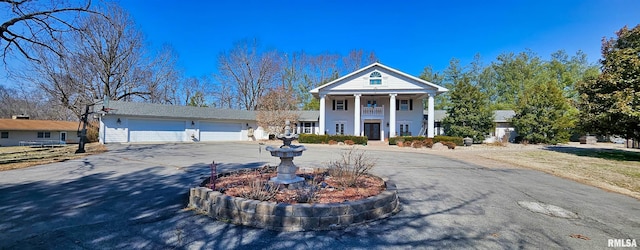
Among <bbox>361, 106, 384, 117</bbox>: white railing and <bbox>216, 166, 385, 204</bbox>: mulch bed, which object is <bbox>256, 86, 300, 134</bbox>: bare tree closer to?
<bbox>361, 106, 384, 117</bbox>: white railing

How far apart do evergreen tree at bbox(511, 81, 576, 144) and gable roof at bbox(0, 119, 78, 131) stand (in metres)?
44.7

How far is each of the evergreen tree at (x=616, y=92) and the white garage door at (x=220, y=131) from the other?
28.5 m

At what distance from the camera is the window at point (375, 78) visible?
2545 cm

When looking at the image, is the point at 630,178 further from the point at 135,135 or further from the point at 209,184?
the point at 135,135

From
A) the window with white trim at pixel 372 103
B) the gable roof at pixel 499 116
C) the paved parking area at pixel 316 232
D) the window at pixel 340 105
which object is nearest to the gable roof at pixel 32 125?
the paved parking area at pixel 316 232

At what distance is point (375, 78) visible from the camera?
25516mm

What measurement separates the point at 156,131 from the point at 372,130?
21.4m

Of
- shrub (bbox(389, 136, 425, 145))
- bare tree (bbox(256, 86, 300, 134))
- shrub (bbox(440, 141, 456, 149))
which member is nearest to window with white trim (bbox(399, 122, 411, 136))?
shrub (bbox(389, 136, 425, 145))

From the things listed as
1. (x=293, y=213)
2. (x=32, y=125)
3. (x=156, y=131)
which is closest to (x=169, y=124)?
(x=156, y=131)

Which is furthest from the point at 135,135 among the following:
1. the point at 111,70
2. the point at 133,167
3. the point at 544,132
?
the point at 544,132

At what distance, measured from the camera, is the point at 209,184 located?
5621 mm

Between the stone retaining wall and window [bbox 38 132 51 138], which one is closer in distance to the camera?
the stone retaining wall

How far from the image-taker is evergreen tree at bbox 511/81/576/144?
896 inches

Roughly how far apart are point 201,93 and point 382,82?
3010cm
